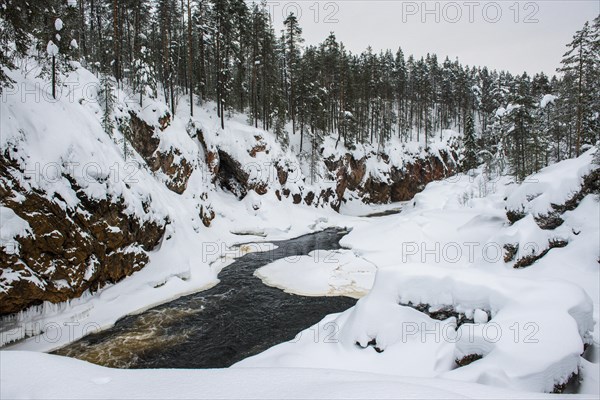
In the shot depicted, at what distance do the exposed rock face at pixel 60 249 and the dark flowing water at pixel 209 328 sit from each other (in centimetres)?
229

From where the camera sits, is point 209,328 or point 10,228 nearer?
point 10,228

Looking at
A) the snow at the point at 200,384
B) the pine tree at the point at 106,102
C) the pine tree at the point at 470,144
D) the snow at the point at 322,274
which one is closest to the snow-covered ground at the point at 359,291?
the snow at the point at 200,384

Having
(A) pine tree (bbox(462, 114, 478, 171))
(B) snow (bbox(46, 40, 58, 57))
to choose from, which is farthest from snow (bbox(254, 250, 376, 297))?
(A) pine tree (bbox(462, 114, 478, 171))

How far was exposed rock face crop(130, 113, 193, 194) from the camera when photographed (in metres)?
21.8

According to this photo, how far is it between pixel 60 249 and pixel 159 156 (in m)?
12.9

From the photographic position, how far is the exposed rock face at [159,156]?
71.5 feet

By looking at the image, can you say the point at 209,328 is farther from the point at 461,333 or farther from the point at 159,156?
the point at 159,156

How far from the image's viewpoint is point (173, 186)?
23234 millimetres

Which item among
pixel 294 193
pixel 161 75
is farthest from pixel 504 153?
pixel 161 75

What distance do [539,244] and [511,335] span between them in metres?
9.54

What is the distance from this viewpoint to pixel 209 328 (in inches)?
440

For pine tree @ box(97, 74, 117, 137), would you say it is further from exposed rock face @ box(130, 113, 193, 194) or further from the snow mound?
the snow mound

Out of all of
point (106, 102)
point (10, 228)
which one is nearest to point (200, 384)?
point (10, 228)

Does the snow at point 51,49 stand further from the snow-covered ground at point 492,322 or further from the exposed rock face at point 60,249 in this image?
the snow-covered ground at point 492,322
